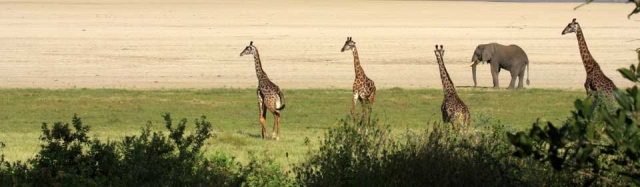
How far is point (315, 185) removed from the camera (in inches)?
344

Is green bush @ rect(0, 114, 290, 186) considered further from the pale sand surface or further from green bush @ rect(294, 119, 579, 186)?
the pale sand surface

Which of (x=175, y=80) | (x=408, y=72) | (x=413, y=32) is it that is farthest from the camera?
(x=413, y=32)

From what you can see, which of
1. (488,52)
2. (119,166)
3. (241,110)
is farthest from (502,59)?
(119,166)

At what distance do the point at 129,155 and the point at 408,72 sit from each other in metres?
23.8

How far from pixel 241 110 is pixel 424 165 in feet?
45.6

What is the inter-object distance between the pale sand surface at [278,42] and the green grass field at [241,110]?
9.61 ft

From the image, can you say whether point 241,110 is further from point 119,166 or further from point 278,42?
point 278,42

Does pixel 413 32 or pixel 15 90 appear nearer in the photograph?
pixel 15 90

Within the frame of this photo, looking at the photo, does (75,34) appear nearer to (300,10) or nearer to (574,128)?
(300,10)

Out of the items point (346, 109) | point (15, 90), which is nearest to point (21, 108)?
point (15, 90)

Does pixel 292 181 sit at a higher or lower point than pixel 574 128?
lower

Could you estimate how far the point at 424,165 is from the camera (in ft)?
27.1

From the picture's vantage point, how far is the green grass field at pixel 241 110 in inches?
676

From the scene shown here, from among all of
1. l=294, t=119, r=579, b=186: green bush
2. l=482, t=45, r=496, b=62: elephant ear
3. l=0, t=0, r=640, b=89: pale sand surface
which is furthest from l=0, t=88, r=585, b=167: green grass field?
l=294, t=119, r=579, b=186: green bush
